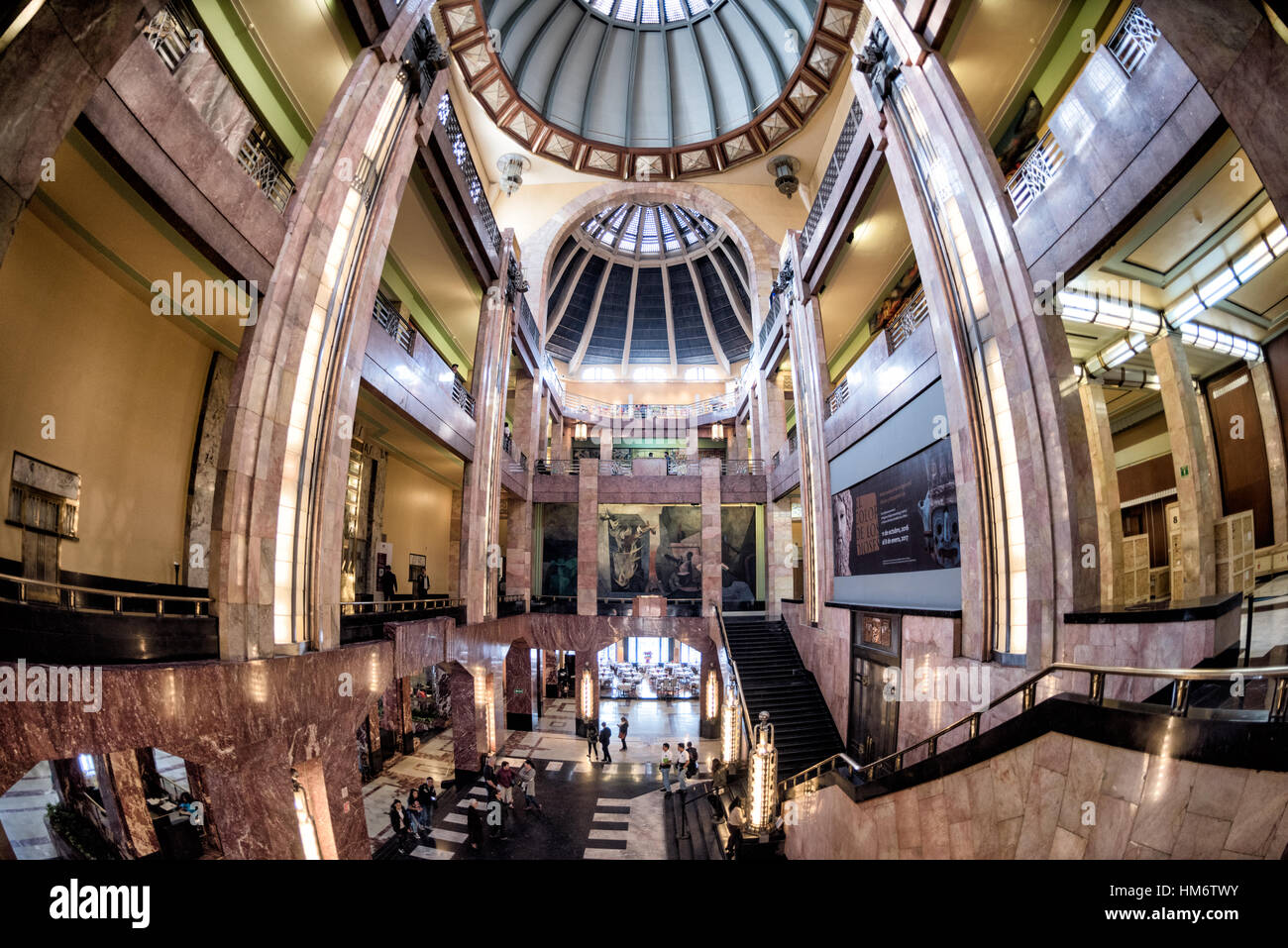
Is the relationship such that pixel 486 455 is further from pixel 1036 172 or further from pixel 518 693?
pixel 1036 172

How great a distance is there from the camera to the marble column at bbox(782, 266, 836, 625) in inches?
549

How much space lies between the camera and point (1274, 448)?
8.30 meters

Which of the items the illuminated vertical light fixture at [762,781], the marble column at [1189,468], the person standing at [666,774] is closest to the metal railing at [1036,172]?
the marble column at [1189,468]

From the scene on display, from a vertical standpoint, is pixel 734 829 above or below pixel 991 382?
below

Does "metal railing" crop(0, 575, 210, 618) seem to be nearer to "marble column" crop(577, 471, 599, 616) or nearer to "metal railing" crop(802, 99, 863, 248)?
"marble column" crop(577, 471, 599, 616)

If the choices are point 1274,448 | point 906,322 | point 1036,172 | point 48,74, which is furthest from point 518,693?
point 1274,448

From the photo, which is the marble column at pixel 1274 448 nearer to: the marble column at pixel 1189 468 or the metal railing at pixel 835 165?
the marble column at pixel 1189 468

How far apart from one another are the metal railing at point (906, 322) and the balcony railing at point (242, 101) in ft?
33.4

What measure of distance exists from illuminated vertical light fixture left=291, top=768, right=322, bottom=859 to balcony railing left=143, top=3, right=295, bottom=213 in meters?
7.24

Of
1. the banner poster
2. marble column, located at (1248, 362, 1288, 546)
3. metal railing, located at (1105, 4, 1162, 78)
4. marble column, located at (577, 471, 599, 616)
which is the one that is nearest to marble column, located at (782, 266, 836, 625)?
the banner poster

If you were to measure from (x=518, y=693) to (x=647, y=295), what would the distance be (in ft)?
71.5
